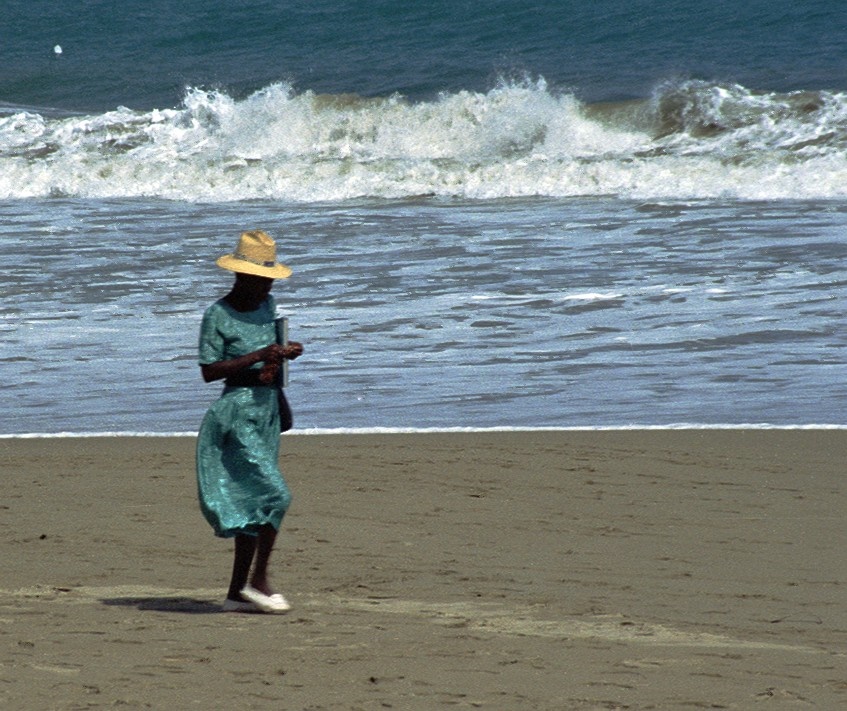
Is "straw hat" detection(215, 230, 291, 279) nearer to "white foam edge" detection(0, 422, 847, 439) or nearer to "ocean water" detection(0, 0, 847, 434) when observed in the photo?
"white foam edge" detection(0, 422, 847, 439)

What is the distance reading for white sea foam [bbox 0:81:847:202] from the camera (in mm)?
21531

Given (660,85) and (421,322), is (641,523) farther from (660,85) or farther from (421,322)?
(660,85)

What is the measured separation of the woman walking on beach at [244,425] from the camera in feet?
17.1

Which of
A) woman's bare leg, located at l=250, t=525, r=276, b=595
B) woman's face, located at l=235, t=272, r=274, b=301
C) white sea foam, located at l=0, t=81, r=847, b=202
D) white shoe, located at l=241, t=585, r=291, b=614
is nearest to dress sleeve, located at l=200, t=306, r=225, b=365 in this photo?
woman's face, located at l=235, t=272, r=274, b=301

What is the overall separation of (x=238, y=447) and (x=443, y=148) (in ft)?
71.8

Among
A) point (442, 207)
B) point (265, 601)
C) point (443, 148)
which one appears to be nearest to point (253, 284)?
point (265, 601)

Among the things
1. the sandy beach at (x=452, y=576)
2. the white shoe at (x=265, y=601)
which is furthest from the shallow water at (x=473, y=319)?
the white shoe at (x=265, y=601)

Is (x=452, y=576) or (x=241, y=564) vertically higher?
(x=241, y=564)

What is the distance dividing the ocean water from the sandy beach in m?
0.97

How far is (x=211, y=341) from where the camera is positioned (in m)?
5.19

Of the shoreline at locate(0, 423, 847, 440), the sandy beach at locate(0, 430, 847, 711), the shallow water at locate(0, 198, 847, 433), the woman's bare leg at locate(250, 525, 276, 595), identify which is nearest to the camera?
the sandy beach at locate(0, 430, 847, 711)

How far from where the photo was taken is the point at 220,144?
27.8 meters

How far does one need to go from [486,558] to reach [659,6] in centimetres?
3219

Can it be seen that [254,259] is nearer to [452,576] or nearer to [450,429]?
[452,576]
